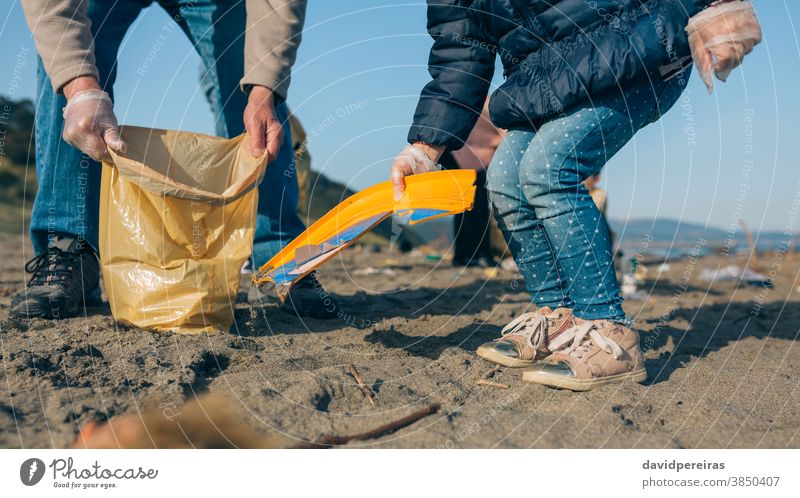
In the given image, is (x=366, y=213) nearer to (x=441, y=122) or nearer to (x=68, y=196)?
(x=441, y=122)

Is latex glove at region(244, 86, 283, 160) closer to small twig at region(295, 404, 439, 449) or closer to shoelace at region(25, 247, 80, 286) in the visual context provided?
shoelace at region(25, 247, 80, 286)

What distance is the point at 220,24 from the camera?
9.33ft

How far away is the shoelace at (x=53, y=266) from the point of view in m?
2.53

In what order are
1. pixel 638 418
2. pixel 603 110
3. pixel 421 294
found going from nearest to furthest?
pixel 638 418
pixel 603 110
pixel 421 294

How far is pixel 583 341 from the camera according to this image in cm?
208

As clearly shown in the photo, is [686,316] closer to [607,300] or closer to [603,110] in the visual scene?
[607,300]

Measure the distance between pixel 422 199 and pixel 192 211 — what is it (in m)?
0.90

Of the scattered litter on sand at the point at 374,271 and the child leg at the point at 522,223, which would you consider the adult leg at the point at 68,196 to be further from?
the scattered litter on sand at the point at 374,271

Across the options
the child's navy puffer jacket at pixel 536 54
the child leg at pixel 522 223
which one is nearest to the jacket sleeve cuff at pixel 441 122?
the child's navy puffer jacket at pixel 536 54

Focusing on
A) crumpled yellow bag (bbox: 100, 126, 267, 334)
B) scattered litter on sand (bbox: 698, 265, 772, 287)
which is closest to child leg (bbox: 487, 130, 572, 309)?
crumpled yellow bag (bbox: 100, 126, 267, 334)

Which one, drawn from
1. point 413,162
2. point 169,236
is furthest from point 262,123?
point 413,162

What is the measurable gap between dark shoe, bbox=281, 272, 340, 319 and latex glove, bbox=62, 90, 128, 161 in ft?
3.20
